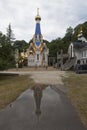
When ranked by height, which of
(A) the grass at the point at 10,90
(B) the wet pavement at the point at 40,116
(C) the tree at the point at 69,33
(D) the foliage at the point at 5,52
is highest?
(C) the tree at the point at 69,33

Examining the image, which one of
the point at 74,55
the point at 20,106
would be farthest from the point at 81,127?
the point at 74,55

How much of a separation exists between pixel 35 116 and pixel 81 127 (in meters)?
2.01

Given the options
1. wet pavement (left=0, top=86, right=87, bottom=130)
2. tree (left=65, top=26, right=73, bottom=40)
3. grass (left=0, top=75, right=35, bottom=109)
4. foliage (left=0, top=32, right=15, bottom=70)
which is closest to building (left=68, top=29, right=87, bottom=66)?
Answer: foliage (left=0, top=32, right=15, bottom=70)

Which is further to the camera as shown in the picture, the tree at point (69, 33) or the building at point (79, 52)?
the tree at point (69, 33)

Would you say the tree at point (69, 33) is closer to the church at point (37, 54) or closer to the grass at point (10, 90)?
the church at point (37, 54)

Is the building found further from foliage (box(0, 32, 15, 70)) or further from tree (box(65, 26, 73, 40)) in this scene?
tree (box(65, 26, 73, 40))

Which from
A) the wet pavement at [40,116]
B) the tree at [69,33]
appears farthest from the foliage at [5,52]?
the tree at [69,33]

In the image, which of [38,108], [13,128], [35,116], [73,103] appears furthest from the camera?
[73,103]

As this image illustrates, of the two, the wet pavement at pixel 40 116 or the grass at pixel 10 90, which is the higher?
the grass at pixel 10 90

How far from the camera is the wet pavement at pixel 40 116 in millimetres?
7957

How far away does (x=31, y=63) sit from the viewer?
72.3m

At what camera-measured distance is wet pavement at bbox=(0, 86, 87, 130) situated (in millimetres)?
7957

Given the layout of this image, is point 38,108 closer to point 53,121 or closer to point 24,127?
point 53,121

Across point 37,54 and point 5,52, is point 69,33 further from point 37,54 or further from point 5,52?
point 5,52
